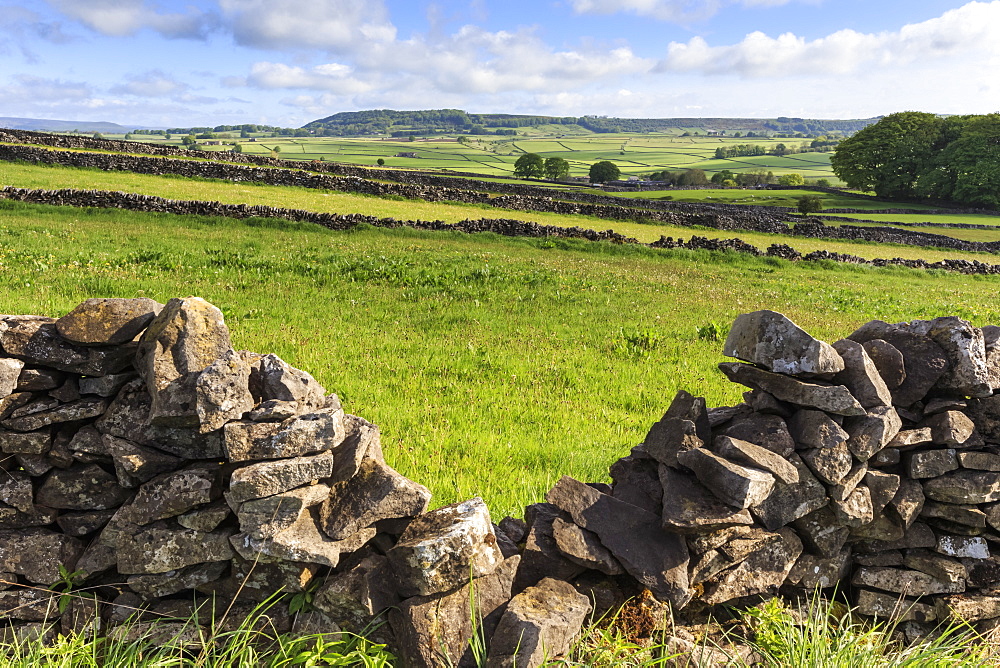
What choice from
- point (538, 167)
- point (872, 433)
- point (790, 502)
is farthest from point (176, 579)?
point (538, 167)

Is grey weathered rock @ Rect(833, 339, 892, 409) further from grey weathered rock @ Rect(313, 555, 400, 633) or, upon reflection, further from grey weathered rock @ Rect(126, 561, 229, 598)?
grey weathered rock @ Rect(126, 561, 229, 598)

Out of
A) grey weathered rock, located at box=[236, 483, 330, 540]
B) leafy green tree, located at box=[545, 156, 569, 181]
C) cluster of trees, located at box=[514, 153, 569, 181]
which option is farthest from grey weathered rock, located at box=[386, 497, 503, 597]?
leafy green tree, located at box=[545, 156, 569, 181]

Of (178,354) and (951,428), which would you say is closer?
(178,354)

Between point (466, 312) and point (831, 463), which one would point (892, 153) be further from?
point (831, 463)

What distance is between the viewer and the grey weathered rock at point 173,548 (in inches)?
147

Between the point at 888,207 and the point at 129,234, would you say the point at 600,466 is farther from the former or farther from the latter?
the point at 888,207

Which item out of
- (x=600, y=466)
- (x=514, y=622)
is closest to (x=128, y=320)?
(x=514, y=622)

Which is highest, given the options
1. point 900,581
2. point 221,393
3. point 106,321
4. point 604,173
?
point 604,173

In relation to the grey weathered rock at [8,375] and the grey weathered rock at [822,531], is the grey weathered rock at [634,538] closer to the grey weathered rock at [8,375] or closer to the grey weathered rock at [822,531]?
the grey weathered rock at [822,531]

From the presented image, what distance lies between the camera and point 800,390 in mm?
4441

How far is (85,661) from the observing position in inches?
141

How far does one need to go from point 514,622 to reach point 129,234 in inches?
906

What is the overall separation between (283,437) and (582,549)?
2.16 metres

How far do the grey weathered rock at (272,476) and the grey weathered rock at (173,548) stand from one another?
0.39 m
